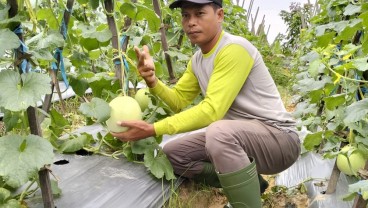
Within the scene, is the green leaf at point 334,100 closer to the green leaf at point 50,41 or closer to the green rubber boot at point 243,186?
the green rubber boot at point 243,186

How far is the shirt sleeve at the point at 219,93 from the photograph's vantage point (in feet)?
6.40

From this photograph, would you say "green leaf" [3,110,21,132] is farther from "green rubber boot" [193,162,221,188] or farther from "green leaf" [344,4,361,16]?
"green leaf" [344,4,361,16]

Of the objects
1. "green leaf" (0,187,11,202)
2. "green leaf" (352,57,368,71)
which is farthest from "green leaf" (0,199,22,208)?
"green leaf" (352,57,368,71)

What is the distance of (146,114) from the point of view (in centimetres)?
235

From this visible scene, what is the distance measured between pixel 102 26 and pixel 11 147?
1.03m

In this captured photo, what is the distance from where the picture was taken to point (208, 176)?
2.31m

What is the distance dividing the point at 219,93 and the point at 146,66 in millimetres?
398

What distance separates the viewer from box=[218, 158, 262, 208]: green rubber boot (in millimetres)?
1918

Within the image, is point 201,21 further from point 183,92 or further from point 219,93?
point 183,92

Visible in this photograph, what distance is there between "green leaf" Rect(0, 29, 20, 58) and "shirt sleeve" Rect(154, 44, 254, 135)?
0.86 meters

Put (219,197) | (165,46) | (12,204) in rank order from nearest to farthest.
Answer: (12,204) < (219,197) < (165,46)

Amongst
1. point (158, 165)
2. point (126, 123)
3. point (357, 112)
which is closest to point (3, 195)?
point (126, 123)

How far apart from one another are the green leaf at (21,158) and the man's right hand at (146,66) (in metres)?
0.84

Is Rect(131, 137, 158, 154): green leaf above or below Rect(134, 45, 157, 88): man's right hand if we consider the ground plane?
below
